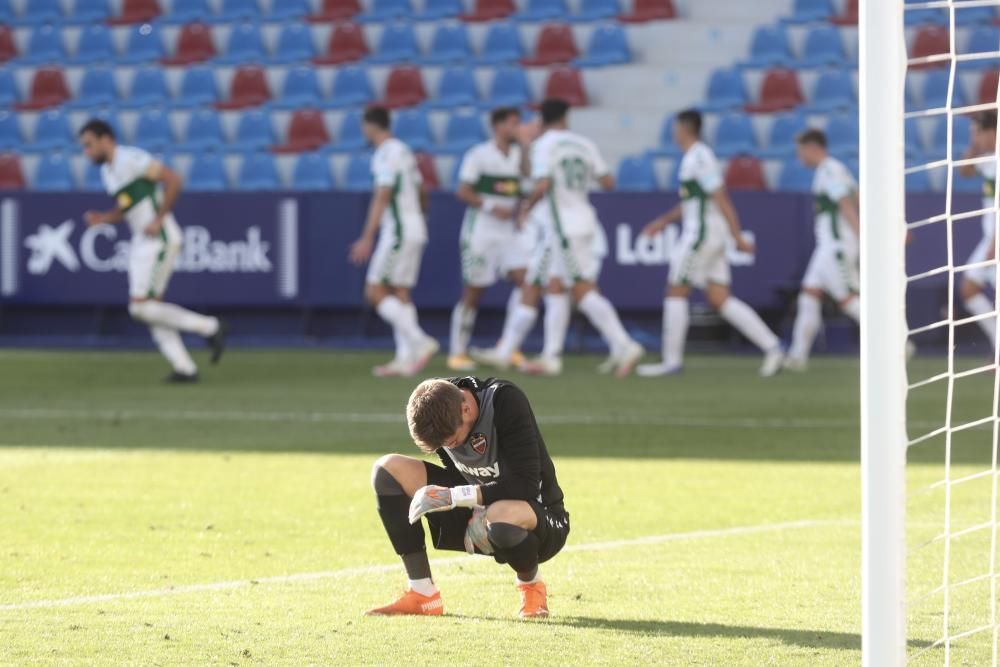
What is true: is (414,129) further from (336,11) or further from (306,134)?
(336,11)

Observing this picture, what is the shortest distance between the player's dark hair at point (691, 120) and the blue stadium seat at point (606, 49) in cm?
677

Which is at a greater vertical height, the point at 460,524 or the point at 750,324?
the point at 460,524

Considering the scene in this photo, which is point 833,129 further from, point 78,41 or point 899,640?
point 899,640

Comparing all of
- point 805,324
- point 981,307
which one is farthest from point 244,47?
point 981,307

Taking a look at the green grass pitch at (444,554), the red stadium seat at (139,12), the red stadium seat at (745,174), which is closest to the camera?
the green grass pitch at (444,554)

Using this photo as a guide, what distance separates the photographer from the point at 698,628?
5258mm

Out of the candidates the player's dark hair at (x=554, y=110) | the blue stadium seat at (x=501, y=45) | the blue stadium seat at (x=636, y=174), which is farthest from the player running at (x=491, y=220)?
the blue stadium seat at (x=501, y=45)

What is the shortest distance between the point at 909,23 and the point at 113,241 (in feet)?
33.4

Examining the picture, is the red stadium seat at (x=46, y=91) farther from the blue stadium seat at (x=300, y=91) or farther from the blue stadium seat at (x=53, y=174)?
the blue stadium seat at (x=300, y=91)

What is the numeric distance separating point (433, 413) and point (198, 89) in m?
18.9

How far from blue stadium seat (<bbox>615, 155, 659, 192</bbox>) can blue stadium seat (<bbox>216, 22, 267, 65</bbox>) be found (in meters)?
5.33

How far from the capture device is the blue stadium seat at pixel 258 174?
21750mm

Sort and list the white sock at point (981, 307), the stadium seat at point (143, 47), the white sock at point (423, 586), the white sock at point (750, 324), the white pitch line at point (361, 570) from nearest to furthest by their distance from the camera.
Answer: the white sock at point (423, 586), the white pitch line at point (361, 570), the white sock at point (750, 324), the white sock at point (981, 307), the stadium seat at point (143, 47)

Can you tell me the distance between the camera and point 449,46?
2278 cm
